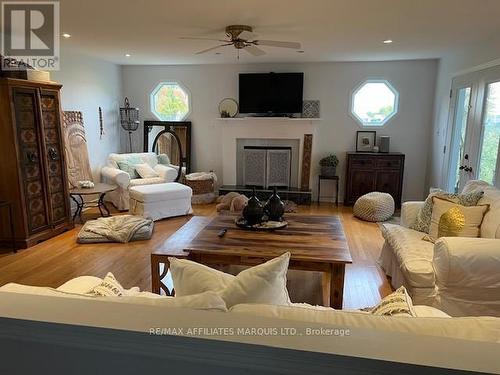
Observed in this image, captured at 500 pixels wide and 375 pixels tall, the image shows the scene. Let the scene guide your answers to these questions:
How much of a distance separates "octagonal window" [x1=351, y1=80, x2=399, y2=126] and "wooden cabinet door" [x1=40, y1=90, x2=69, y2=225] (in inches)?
176

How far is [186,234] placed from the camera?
293 centimetres

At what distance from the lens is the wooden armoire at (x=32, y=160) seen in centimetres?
356

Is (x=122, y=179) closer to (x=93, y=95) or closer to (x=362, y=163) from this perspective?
(x=93, y=95)

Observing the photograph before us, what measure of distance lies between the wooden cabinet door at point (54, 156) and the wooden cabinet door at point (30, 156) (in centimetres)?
9

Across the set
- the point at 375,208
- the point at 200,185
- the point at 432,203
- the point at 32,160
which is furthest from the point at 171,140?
the point at 432,203

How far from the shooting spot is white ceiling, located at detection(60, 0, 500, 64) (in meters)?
2.91

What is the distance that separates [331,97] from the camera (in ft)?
19.5

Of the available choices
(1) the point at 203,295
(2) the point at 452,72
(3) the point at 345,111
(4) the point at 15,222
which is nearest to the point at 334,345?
(1) the point at 203,295

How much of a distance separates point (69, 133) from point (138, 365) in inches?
196

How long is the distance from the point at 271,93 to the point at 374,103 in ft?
5.78

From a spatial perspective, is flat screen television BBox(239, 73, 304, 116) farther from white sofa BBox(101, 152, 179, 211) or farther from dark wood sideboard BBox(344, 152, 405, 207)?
white sofa BBox(101, 152, 179, 211)

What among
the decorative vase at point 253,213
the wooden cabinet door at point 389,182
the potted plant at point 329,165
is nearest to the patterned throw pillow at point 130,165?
the potted plant at point 329,165

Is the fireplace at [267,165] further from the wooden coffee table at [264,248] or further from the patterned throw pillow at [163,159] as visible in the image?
the wooden coffee table at [264,248]

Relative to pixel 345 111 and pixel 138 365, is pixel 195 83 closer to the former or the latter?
pixel 345 111
